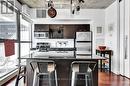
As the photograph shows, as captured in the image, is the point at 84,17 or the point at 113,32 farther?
the point at 84,17

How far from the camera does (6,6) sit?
19.6 feet

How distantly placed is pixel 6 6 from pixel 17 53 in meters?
2.06

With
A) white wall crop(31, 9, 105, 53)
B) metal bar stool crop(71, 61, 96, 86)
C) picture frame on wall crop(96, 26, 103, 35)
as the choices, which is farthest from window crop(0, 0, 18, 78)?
picture frame on wall crop(96, 26, 103, 35)

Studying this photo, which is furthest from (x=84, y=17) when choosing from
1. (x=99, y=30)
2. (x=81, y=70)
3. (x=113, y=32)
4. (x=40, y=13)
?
(x=81, y=70)

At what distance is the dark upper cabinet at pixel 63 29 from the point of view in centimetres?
980

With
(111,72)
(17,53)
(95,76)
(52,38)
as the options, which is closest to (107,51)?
(111,72)

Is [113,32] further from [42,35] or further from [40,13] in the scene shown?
[40,13]

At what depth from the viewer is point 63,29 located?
996 cm

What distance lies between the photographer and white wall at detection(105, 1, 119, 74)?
26.2 ft

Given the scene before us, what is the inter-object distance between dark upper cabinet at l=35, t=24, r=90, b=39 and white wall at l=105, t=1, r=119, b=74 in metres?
1.24

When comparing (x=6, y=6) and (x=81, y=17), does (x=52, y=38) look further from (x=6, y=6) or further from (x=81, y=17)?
(x=6, y=6)

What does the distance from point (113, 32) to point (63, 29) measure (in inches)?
102

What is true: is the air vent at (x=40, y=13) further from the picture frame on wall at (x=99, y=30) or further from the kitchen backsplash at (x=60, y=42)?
the picture frame on wall at (x=99, y=30)

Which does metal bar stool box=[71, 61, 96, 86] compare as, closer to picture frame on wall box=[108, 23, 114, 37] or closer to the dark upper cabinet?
picture frame on wall box=[108, 23, 114, 37]
